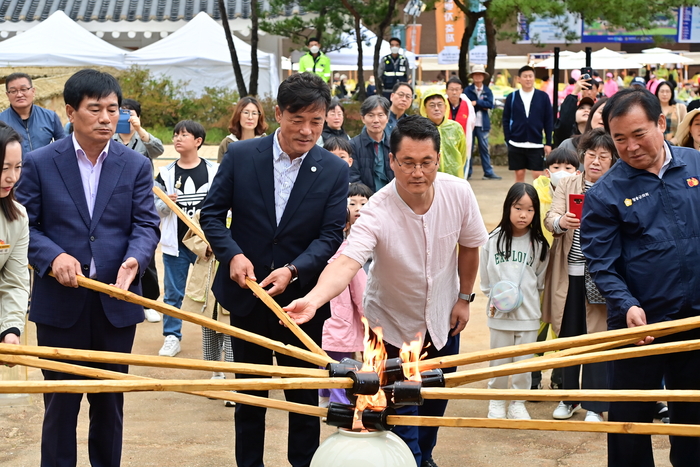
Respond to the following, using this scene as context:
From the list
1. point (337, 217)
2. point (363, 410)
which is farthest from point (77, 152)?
point (363, 410)

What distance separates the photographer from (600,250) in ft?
12.5

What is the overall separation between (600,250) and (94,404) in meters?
2.39

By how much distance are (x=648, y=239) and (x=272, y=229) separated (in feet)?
5.57

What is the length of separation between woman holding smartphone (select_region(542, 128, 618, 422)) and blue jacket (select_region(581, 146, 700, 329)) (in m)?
1.33

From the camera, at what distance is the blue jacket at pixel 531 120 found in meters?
11.4

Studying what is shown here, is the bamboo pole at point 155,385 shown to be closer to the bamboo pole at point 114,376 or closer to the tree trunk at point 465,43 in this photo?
the bamboo pole at point 114,376

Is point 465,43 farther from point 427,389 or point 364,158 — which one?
point 427,389

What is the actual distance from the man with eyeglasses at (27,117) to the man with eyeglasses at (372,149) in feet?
8.46

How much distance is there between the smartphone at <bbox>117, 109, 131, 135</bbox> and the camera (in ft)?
22.0

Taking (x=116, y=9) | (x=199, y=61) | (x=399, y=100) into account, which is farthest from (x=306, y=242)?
(x=116, y=9)

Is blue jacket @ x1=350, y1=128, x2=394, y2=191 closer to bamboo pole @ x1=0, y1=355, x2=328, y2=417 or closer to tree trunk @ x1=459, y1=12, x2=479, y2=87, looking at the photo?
bamboo pole @ x1=0, y1=355, x2=328, y2=417

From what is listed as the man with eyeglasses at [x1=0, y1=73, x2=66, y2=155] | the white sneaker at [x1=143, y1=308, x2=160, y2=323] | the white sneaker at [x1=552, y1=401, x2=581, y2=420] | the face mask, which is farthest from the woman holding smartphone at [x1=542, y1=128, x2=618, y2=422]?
the man with eyeglasses at [x1=0, y1=73, x2=66, y2=155]

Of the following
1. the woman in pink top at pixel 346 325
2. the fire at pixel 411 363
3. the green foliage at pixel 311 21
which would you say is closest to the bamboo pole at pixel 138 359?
the fire at pixel 411 363

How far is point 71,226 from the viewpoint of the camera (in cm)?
383
